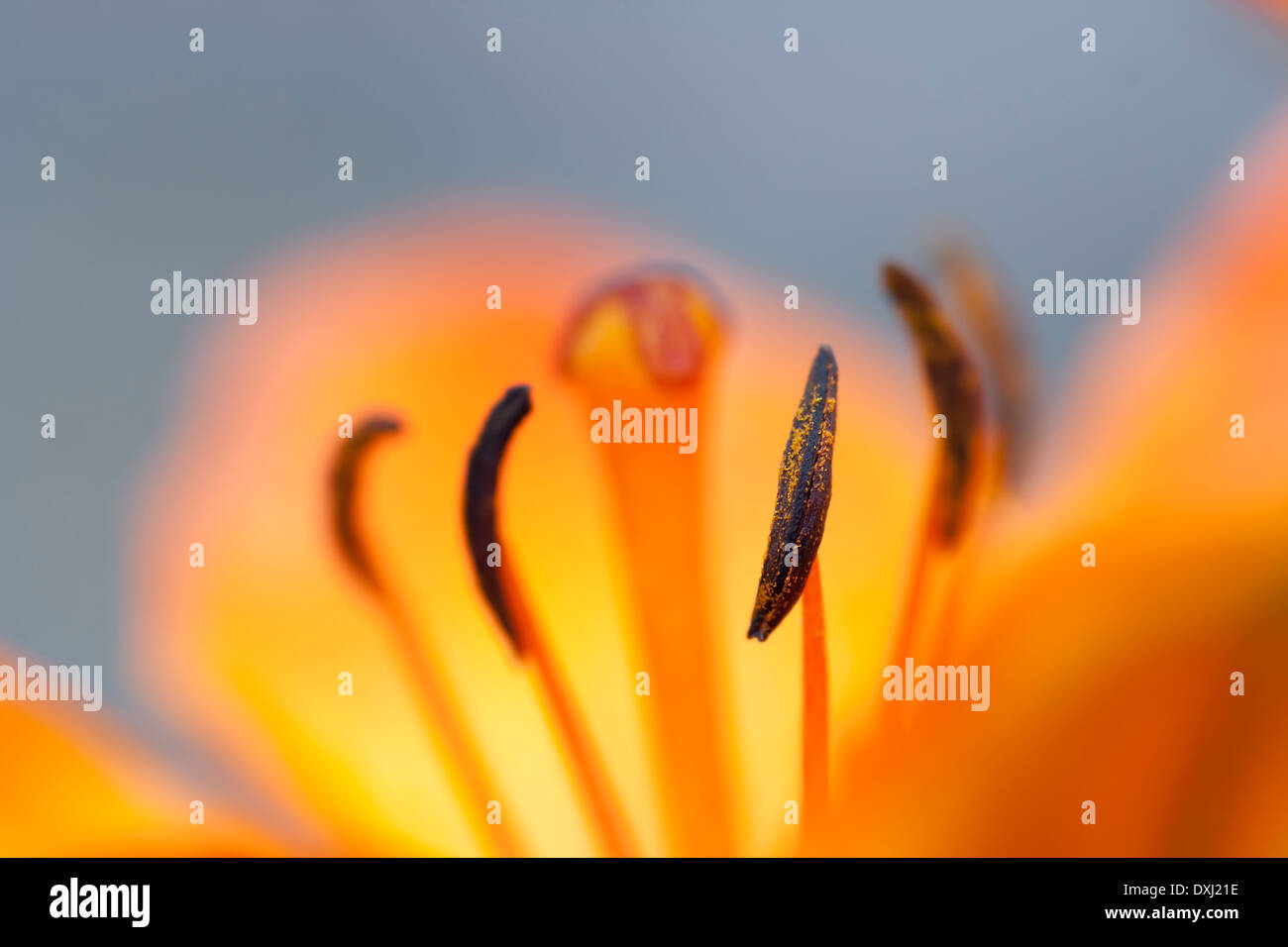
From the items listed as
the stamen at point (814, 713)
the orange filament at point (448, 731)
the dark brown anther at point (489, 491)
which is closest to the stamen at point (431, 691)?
the orange filament at point (448, 731)

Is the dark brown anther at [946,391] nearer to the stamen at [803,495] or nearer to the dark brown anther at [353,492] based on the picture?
the stamen at [803,495]

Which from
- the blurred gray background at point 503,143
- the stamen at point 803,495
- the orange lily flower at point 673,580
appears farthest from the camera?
the blurred gray background at point 503,143

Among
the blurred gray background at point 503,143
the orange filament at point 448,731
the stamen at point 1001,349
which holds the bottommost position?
the orange filament at point 448,731

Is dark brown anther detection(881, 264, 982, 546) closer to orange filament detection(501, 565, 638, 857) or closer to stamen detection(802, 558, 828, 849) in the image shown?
stamen detection(802, 558, 828, 849)

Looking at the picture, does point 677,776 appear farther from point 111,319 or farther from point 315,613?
point 111,319

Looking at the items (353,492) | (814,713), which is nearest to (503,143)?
(353,492)
